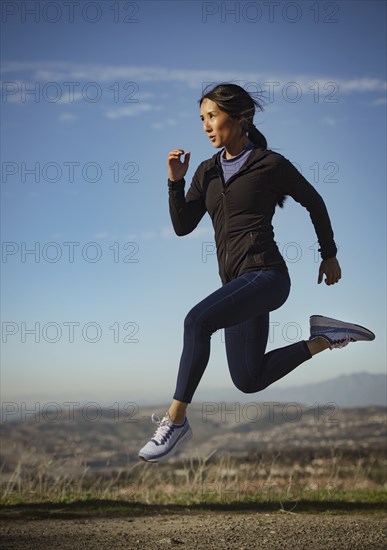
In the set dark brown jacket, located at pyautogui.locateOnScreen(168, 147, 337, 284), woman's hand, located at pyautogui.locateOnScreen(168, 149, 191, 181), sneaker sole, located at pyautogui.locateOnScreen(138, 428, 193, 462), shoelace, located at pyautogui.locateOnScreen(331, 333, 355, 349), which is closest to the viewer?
sneaker sole, located at pyautogui.locateOnScreen(138, 428, 193, 462)

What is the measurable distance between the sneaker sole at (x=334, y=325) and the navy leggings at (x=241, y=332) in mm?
330

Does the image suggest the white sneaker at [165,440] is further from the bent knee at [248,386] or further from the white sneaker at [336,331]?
the white sneaker at [336,331]

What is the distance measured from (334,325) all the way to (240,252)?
100 cm

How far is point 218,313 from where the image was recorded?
4.80 m

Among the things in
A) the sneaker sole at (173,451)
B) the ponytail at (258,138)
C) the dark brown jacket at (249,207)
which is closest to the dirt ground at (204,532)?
the sneaker sole at (173,451)

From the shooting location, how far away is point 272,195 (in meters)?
5.25

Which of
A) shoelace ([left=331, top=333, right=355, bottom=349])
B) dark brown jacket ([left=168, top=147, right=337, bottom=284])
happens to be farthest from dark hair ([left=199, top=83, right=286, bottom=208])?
shoelace ([left=331, top=333, right=355, bottom=349])

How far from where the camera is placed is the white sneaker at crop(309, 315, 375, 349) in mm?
5488

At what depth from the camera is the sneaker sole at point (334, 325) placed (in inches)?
218

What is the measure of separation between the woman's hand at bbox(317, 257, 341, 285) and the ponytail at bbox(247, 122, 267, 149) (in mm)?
949

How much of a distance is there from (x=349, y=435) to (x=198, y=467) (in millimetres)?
28364

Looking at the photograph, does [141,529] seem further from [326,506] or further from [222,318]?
[222,318]

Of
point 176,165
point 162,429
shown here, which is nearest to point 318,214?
point 176,165

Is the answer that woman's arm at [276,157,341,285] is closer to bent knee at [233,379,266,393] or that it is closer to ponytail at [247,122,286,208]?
ponytail at [247,122,286,208]
